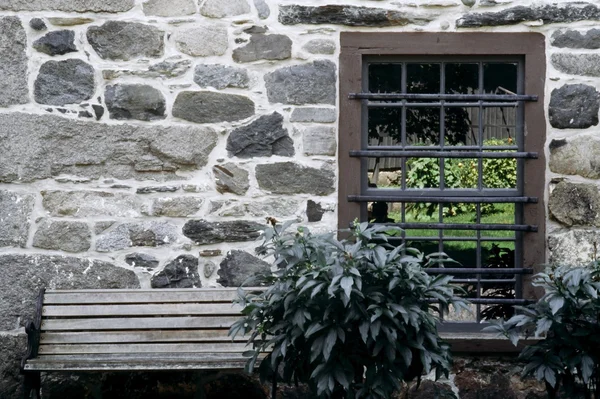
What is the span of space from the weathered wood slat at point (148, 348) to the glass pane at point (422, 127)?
1.51 m

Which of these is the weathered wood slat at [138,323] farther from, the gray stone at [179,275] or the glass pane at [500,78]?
the glass pane at [500,78]

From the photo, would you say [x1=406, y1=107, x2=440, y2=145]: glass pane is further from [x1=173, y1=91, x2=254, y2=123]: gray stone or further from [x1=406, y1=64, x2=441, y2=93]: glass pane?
[x1=173, y1=91, x2=254, y2=123]: gray stone

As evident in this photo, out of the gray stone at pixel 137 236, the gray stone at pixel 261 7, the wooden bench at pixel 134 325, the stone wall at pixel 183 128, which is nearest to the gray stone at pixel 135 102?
the stone wall at pixel 183 128

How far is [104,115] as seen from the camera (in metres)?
5.26

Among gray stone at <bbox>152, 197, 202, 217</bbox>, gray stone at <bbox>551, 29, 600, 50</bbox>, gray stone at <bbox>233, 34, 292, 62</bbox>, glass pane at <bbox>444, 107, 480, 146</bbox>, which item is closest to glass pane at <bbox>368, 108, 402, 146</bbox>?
glass pane at <bbox>444, 107, 480, 146</bbox>

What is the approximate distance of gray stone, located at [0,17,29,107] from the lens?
207 inches

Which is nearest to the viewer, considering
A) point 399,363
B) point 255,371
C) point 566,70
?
point 399,363

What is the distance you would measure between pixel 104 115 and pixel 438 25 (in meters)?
1.87

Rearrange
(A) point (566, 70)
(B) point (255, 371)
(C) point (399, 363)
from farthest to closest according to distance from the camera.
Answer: (A) point (566, 70) < (B) point (255, 371) < (C) point (399, 363)

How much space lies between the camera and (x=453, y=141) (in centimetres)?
552

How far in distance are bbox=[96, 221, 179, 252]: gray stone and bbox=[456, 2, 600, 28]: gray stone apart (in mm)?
1934

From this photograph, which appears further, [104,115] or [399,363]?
[104,115]

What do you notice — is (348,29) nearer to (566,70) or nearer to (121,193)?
(566,70)

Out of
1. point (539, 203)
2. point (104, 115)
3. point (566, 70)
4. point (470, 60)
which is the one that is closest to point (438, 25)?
point (470, 60)
